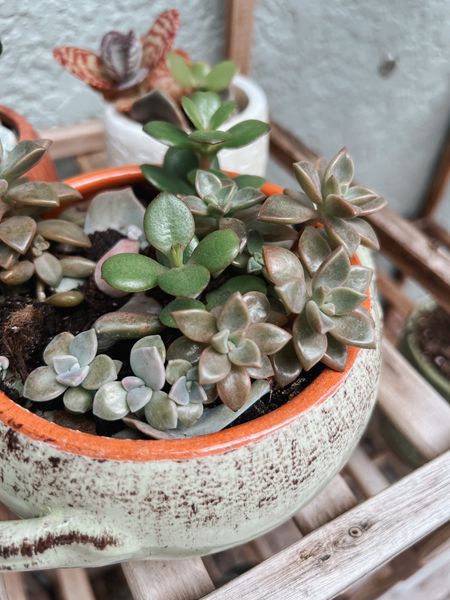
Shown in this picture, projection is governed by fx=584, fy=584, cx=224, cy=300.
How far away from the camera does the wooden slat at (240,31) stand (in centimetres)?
93

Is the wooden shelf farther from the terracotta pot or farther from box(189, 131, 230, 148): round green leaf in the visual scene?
box(189, 131, 230, 148): round green leaf

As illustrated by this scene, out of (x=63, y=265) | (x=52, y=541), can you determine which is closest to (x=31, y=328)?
(x=63, y=265)

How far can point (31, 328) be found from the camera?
0.50 meters

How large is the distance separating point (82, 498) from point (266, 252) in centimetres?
22

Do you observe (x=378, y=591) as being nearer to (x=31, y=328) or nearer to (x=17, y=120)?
(x=31, y=328)

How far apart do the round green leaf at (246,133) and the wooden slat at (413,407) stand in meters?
0.37

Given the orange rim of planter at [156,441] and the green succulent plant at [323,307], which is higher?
the green succulent plant at [323,307]

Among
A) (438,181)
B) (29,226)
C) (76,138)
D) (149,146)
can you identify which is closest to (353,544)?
(29,226)

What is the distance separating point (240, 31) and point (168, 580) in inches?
32.1

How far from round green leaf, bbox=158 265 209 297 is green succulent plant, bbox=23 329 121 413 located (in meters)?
0.07

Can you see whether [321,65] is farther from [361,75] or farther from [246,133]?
[246,133]

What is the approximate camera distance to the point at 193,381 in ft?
1.42

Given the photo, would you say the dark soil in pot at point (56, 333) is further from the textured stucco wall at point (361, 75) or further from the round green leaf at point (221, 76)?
the textured stucco wall at point (361, 75)

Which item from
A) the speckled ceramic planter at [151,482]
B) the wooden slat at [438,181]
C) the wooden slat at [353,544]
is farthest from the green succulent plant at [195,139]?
the wooden slat at [438,181]
